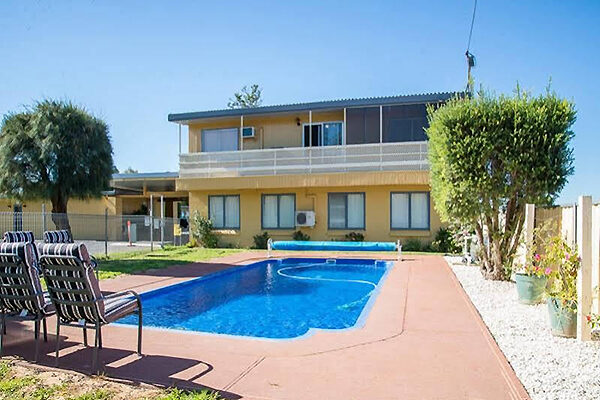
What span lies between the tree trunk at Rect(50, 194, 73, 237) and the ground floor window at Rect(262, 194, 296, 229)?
911cm

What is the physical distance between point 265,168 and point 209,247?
502 cm

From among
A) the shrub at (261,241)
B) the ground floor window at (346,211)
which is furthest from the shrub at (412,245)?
A: the shrub at (261,241)

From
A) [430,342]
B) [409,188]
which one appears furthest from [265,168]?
[430,342]

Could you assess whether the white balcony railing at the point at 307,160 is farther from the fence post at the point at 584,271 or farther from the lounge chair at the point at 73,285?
the lounge chair at the point at 73,285

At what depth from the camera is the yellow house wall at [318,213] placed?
1991 cm

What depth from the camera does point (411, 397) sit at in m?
4.13

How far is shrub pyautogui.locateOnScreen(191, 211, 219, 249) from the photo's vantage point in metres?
22.1

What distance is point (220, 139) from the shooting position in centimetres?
2348

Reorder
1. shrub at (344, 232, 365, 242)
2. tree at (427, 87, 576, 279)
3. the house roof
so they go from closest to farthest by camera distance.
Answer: tree at (427, 87, 576, 279), the house roof, shrub at (344, 232, 365, 242)

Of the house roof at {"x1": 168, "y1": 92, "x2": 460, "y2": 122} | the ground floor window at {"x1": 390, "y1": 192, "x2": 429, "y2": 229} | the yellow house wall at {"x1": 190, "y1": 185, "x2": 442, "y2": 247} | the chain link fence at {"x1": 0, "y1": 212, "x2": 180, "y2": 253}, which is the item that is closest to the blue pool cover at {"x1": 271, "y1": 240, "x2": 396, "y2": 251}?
the yellow house wall at {"x1": 190, "y1": 185, "x2": 442, "y2": 247}

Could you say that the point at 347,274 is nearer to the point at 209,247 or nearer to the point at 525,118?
the point at 525,118

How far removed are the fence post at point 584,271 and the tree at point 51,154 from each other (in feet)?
48.2

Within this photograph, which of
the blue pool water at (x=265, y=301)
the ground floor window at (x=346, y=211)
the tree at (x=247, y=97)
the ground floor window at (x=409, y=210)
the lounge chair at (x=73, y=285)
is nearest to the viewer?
the lounge chair at (x=73, y=285)

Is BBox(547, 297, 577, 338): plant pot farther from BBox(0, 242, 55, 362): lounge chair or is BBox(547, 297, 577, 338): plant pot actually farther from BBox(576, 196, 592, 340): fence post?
BBox(0, 242, 55, 362): lounge chair
